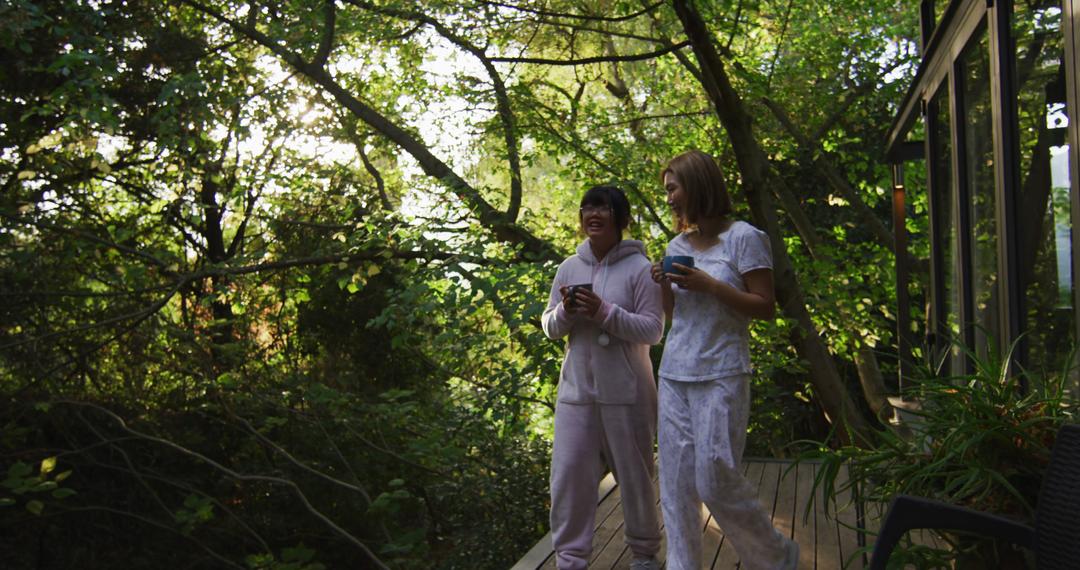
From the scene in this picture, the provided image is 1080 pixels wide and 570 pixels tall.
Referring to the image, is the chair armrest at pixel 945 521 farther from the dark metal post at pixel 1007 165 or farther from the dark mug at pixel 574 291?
the dark mug at pixel 574 291

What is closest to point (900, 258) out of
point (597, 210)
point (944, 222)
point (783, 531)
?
point (944, 222)

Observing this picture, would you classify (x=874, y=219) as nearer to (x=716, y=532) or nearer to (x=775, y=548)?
(x=716, y=532)

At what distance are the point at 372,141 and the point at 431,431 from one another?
131 inches

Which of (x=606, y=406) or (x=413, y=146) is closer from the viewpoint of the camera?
(x=606, y=406)

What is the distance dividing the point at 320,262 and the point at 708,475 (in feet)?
18.8

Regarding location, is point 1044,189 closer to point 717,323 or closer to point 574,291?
point 717,323

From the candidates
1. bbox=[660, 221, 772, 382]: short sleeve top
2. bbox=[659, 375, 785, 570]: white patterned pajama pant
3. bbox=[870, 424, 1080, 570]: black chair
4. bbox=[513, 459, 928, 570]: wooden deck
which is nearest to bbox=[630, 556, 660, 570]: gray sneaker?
bbox=[513, 459, 928, 570]: wooden deck

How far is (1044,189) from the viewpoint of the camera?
119 inches

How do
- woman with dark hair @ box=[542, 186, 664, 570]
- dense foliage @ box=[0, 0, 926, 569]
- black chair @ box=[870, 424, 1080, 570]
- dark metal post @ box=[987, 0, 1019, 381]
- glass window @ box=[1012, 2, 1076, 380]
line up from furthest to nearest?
dense foliage @ box=[0, 0, 926, 569], woman with dark hair @ box=[542, 186, 664, 570], dark metal post @ box=[987, 0, 1019, 381], glass window @ box=[1012, 2, 1076, 380], black chair @ box=[870, 424, 1080, 570]

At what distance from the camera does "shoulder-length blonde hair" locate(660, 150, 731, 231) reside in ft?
10.8

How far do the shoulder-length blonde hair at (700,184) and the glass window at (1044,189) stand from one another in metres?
0.94

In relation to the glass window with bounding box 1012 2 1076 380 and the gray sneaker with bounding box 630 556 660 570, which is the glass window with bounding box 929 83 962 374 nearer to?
the glass window with bounding box 1012 2 1076 380

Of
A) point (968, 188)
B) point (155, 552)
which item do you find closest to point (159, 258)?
point (155, 552)

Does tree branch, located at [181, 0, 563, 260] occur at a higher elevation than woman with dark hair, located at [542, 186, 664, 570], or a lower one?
higher
